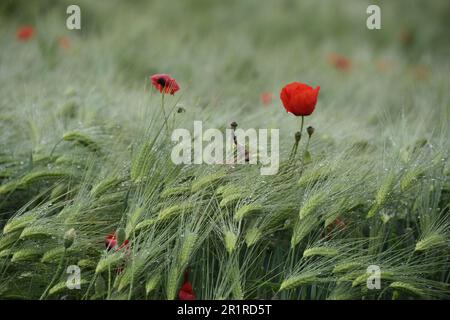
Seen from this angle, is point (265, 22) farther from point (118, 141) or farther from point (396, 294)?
point (396, 294)

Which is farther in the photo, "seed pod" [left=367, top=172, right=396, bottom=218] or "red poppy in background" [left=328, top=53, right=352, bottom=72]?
"red poppy in background" [left=328, top=53, right=352, bottom=72]

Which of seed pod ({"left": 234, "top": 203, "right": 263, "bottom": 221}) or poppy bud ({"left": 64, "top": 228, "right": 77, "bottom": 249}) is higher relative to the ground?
seed pod ({"left": 234, "top": 203, "right": 263, "bottom": 221})

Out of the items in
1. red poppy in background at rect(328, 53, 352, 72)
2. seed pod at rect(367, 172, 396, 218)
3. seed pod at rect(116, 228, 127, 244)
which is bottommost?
seed pod at rect(116, 228, 127, 244)

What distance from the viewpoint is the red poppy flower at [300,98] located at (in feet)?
5.35

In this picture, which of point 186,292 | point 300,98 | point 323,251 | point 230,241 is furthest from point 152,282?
point 300,98

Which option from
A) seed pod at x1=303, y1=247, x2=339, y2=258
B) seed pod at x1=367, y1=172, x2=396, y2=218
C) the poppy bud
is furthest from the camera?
seed pod at x1=367, y1=172, x2=396, y2=218

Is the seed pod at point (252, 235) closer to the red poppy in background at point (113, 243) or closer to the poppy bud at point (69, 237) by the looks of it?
the red poppy in background at point (113, 243)

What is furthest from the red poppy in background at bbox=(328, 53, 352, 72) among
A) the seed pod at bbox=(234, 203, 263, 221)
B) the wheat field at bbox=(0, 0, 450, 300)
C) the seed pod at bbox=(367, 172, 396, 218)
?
the seed pod at bbox=(234, 203, 263, 221)

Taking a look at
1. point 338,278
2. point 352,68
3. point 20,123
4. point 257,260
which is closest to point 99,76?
point 20,123

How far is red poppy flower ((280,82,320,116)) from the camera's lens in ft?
5.35

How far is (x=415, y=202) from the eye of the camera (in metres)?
1.82

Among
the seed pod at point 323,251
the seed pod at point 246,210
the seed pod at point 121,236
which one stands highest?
the seed pod at point 246,210

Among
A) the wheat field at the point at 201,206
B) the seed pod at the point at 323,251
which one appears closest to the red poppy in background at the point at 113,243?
the wheat field at the point at 201,206

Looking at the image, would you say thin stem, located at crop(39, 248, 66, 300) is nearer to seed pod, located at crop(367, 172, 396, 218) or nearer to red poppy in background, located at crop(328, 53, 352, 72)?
seed pod, located at crop(367, 172, 396, 218)
